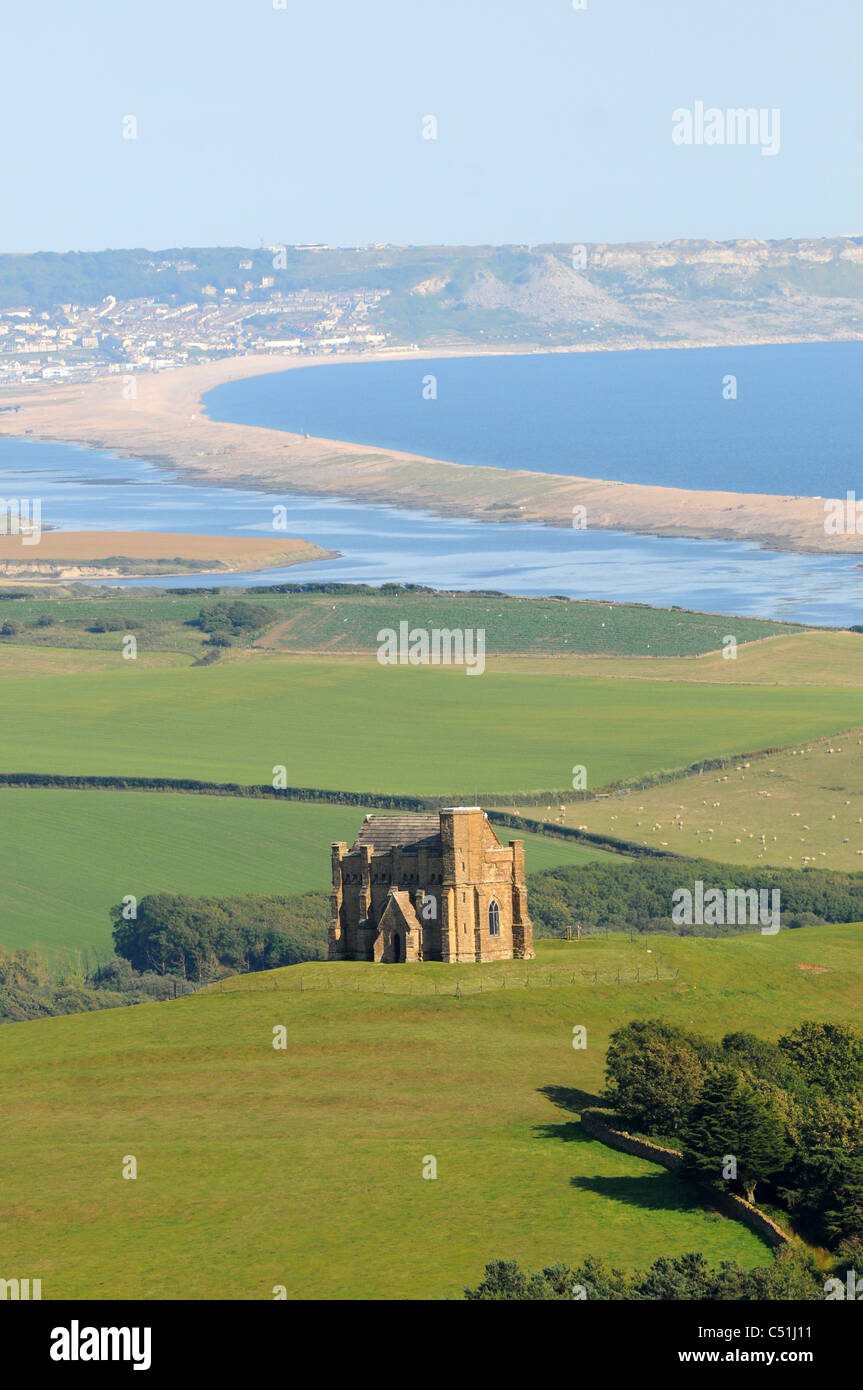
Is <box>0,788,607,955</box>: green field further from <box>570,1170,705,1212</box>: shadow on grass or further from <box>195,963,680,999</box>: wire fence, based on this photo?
<box>570,1170,705,1212</box>: shadow on grass

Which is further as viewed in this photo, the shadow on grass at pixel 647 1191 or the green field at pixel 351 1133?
Answer: the shadow on grass at pixel 647 1191

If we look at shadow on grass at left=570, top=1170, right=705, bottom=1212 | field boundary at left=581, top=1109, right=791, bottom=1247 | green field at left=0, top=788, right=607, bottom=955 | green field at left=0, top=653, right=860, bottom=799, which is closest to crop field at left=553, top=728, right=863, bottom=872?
green field at left=0, top=653, right=860, bottom=799

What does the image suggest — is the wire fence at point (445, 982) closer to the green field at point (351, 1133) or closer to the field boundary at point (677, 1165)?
the green field at point (351, 1133)

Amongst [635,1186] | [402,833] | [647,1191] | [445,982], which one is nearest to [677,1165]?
[635,1186]

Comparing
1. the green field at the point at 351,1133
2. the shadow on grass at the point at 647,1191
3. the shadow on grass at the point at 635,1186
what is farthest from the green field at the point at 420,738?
the shadow on grass at the point at 647,1191

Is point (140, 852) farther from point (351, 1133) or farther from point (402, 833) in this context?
point (351, 1133)

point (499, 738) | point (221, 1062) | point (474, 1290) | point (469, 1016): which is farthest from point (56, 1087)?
point (499, 738)
